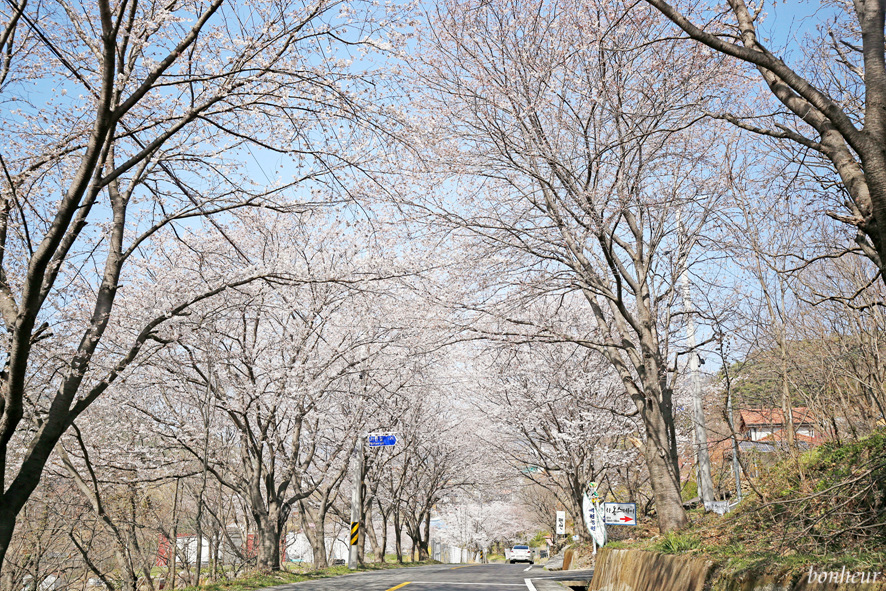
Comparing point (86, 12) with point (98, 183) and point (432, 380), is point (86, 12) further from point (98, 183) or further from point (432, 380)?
point (432, 380)

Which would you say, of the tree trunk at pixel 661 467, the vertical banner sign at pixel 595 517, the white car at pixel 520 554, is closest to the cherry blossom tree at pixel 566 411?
the vertical banner sign at pixel 595 517

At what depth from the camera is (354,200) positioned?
318 inches

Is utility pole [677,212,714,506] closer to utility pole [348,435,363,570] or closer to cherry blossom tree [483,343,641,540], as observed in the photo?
cherry blossom tree [483,343,641,540]

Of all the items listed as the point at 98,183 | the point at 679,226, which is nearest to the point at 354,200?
the point at 98,183

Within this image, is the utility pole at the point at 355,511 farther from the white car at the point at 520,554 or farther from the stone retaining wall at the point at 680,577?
the white car at the point at 520,554

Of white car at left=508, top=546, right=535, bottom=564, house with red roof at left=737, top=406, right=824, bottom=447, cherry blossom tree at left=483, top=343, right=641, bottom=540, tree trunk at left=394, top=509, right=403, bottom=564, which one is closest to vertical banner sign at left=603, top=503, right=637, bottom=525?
house with red roof at left=737, top=406, right=824, bottom=447

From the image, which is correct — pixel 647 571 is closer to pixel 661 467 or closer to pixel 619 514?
pixel 661 467

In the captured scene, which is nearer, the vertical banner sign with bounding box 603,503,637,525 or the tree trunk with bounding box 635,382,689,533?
the tree trunk with bounding box 635,382,689,533

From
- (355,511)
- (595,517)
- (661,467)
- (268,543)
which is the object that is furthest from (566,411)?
(661,467)

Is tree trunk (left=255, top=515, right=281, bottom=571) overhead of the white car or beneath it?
overhead

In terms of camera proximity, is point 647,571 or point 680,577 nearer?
point 680,577

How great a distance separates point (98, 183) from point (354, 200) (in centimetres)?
294

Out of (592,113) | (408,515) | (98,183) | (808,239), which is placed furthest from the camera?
(408,515)

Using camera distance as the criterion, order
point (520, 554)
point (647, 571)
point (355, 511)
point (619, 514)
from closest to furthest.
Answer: point (647, 571)
point (619, 514)
point (355, 511)
point (520, 554)
